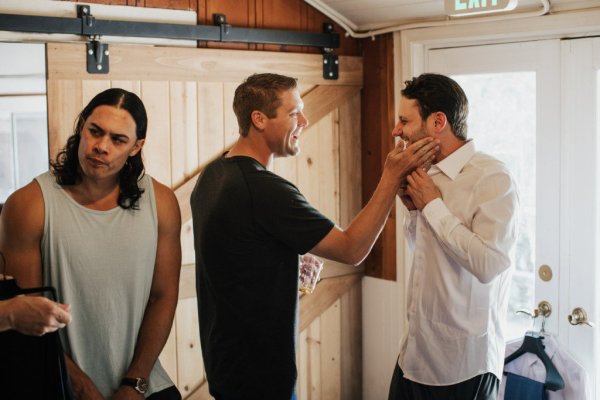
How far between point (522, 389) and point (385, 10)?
176 centimetres

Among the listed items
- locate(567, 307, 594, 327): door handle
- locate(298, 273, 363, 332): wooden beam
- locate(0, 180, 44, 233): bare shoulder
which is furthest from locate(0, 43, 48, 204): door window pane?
locate(567, 307, 594, 327): door handle

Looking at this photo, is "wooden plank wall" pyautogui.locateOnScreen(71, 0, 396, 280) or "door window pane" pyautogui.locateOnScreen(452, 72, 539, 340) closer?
"door window pane" pyautogui.locateOnScreen(452, 72, 539, 340)

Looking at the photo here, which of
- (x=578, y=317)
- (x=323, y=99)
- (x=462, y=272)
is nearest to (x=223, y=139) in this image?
(x=323, y=99)

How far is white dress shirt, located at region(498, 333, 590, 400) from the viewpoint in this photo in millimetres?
2985

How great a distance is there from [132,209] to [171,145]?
123 cm

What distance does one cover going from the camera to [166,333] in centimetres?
217

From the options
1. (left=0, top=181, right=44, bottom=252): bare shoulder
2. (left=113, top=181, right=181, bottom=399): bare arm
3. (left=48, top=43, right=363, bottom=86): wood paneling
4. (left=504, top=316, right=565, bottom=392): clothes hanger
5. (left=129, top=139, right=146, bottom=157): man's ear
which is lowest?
(left=504, top=316, right=565, bottom=392): clothes hanger

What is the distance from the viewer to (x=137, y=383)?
6.82ft

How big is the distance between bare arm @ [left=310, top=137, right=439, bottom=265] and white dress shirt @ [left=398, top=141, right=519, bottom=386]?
0.10 metres

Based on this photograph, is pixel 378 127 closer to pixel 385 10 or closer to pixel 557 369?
pixel 385 10

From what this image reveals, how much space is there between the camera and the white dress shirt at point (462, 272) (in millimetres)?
2090

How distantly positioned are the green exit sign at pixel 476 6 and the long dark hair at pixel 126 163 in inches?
53.1

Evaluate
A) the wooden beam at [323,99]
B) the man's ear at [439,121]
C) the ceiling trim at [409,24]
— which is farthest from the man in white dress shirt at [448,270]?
the wooden beam at [323,99]

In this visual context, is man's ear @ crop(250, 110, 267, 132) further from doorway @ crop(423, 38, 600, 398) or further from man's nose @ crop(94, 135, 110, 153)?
doorway @ crop(423, 38, 600, 398)
